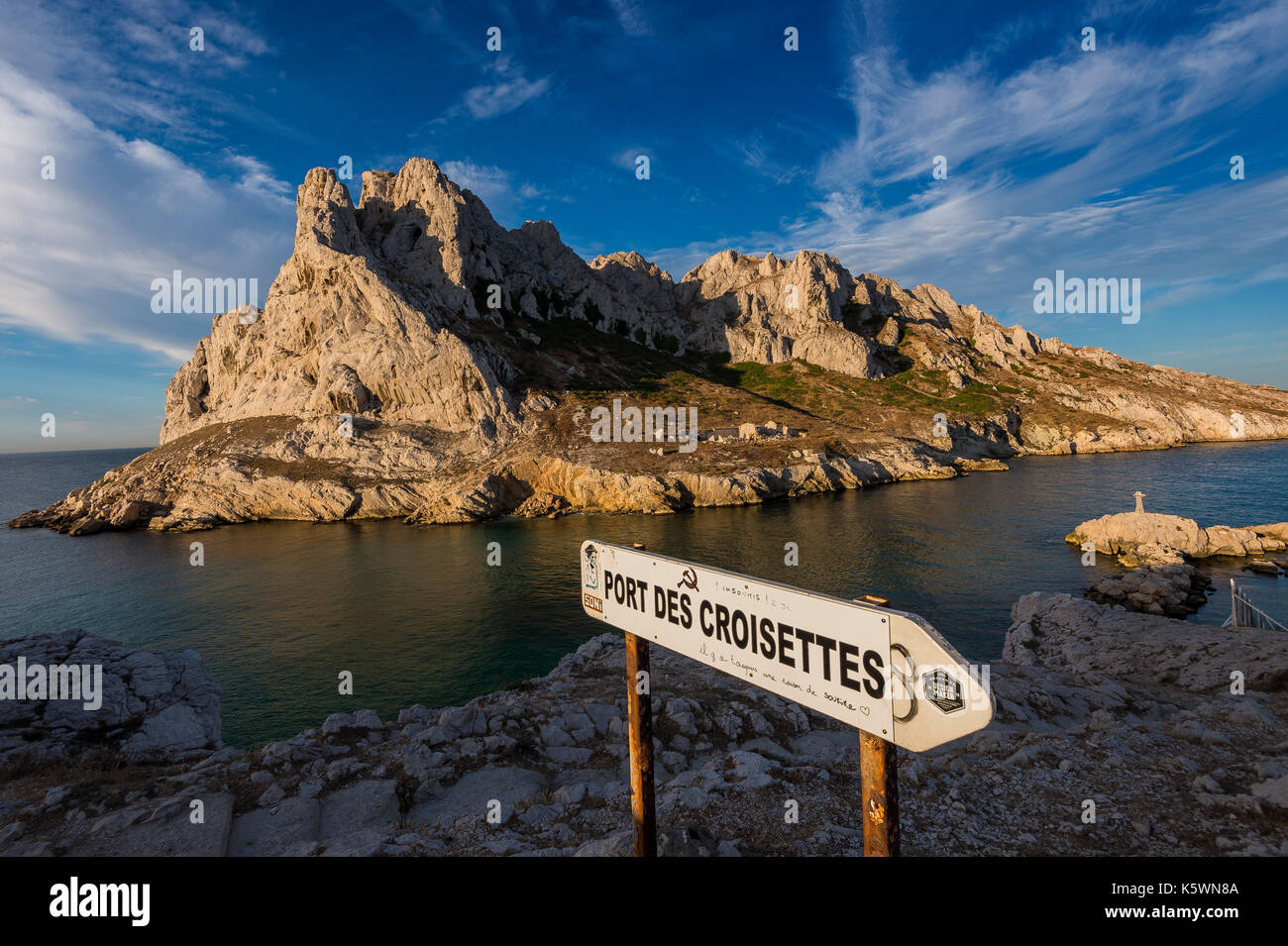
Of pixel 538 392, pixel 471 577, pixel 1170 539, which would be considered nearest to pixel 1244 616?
pixel 1170 539

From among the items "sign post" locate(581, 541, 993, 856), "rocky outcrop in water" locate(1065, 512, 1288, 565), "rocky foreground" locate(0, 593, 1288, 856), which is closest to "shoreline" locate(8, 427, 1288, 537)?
"rocky outcrop in water" locate(1065, 512, 1288, 565)

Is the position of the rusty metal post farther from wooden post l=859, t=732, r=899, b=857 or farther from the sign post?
wooden post l=859, t=732, r=899, b=857

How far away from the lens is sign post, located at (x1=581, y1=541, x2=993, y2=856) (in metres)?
2.55

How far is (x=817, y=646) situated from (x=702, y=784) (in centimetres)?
588

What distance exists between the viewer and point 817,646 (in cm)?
312

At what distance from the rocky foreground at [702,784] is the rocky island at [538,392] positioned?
1778 inches

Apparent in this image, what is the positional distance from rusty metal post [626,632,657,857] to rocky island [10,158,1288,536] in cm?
5124

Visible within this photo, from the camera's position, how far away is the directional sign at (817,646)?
99.7 inches

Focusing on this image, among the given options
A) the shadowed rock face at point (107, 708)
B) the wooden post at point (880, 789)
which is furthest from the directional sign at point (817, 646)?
the shadowed rock face at point (107, 708)

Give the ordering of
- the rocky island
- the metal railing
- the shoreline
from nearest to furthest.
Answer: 1. the metal railing
2. the shoreline
3. the rocky island

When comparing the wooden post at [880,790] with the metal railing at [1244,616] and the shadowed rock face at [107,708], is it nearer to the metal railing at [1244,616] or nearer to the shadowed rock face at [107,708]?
the shadowed rock face at [107,708]

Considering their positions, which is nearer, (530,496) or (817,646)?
(817,646)

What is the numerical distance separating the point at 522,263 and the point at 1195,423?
14266 centimetres

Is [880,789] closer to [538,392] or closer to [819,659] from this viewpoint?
[819,659]
